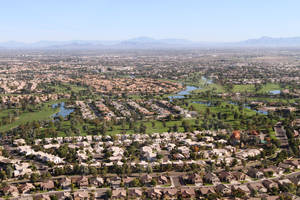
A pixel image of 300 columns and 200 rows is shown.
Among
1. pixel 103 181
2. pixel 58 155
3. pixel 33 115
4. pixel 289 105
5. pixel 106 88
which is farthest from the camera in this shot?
pixel 106 88

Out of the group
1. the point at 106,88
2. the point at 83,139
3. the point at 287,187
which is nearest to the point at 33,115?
the point at 83,139

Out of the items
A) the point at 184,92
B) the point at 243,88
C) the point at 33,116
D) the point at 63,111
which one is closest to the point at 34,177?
the point at 33,116

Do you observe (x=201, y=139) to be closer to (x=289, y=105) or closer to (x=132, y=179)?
(x=132, y=179)

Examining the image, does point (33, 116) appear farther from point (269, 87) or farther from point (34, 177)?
point (269, 87)

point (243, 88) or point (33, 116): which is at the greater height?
point (243, 88)

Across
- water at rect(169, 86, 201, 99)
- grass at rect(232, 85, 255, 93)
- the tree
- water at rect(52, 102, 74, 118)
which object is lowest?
the tree

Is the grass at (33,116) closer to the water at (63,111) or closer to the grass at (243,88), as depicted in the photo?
the water at (63,111)

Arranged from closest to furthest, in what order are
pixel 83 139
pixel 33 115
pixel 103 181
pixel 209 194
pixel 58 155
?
pixel 209 194 → pixel 103 181 → pixel 58 155 → pixel 83 139 → pixel 33 115

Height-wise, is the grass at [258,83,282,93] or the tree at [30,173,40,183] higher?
the grass at [258,83,282,93]

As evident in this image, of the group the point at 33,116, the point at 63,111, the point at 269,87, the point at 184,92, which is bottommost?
the point at 33,116

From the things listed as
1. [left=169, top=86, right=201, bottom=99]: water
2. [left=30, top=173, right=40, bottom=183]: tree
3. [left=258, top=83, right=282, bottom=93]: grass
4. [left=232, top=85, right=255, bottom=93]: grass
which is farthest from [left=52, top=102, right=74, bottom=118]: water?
[left=258, top=83, right=282, bottom=93]: grass

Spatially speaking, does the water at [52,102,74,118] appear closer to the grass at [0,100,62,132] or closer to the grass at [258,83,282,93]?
the grass at [0,100,62,132]
